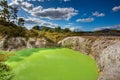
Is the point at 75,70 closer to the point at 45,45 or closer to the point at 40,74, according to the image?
the point at 40,74

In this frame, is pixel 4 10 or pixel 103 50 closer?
pixel 103 50

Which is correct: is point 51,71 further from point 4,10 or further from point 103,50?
point 4,10

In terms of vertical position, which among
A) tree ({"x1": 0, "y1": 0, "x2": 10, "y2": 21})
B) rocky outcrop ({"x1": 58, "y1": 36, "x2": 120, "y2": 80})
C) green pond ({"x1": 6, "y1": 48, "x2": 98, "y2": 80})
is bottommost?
green pond ({"x1": 6, "y1": 48, "x2": 98, "y2": 80})

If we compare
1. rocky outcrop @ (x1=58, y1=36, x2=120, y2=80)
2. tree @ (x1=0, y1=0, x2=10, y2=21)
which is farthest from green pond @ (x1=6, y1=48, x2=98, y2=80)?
tree @ (x1=0, y1=0, x2=10, y2=21)

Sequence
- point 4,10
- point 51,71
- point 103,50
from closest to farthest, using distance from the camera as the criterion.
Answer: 1. point 51,71
2. point 103,50
3. point 4,10

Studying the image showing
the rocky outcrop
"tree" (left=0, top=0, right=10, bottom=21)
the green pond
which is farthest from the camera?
"tree" (left=0, top=0, right=10, bottom=21)

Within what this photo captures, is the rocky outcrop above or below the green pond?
above

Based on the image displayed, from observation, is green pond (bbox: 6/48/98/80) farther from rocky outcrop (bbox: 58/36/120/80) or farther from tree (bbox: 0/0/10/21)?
tree (bbox: 0/0/10/21)

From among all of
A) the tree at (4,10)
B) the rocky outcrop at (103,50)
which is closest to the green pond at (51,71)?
the rocky outcrop at (103,50)

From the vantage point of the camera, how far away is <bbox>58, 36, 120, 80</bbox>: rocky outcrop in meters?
8.79

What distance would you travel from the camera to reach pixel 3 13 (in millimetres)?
43156

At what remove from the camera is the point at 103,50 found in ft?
44.1

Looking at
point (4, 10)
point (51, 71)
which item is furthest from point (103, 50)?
point (4, 10)

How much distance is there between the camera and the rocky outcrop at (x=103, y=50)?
879 centimetres
